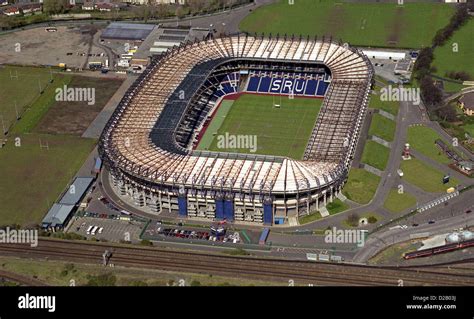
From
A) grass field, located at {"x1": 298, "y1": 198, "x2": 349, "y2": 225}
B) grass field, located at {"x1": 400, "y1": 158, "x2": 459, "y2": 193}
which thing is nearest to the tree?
grass field, located at {"x1": 298, "y1": 198, "x2": 349, "y2": 225}

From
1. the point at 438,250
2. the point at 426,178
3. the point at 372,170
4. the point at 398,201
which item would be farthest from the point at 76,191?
the point at 438,250

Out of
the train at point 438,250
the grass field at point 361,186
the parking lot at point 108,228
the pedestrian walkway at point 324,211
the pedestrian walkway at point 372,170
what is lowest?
the parking lot at point 108,228

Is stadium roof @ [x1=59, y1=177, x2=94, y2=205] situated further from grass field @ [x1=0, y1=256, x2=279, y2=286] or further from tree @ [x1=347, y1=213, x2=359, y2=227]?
tree @ [x1=347, y1=213, x2=359, y2=227]

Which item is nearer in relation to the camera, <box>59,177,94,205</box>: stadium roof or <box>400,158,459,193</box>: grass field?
<box>59,177,94,205</box>: stadium roof

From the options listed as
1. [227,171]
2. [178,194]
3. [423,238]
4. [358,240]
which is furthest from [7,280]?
[423,238]

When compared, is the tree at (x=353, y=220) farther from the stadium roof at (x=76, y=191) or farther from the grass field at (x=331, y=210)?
the stadium roof at (x=76, y=191)

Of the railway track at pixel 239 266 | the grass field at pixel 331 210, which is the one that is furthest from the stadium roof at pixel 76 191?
the grass field at pixel 331 210
